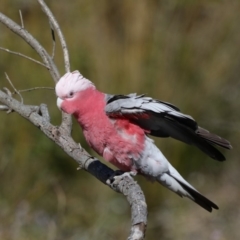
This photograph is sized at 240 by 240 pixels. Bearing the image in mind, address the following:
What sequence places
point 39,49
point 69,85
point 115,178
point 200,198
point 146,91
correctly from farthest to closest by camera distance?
1. point 146,91
2. point 200,198
3. point 39,49
4. point 69,85
5. point 115,178

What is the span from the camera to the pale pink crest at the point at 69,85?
273cm

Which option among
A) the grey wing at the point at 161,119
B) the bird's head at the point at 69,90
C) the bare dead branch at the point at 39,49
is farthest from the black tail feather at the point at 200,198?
the bare dead branch at the point at 39,49

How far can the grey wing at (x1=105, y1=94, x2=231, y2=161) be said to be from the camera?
8.67 feet

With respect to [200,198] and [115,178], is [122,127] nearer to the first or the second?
[115,178]

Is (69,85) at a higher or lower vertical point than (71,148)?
higher

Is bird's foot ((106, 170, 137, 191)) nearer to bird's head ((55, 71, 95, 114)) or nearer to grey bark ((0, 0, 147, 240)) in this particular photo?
grey bark ((0, 0, 147, 240))

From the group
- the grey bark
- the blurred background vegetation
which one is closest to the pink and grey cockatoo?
the grey bark

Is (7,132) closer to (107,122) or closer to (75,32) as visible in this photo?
(75,32)

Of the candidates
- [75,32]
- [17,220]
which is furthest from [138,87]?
[17,220]

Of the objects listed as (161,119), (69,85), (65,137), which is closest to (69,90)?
(69,85)

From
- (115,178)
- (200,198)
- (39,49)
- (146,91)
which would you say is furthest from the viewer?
(146,91)

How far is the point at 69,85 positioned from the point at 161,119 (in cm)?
44

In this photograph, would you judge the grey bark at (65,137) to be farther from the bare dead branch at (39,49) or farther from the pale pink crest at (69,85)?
the pale pink crest at (69,85)

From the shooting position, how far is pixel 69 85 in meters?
2.77
